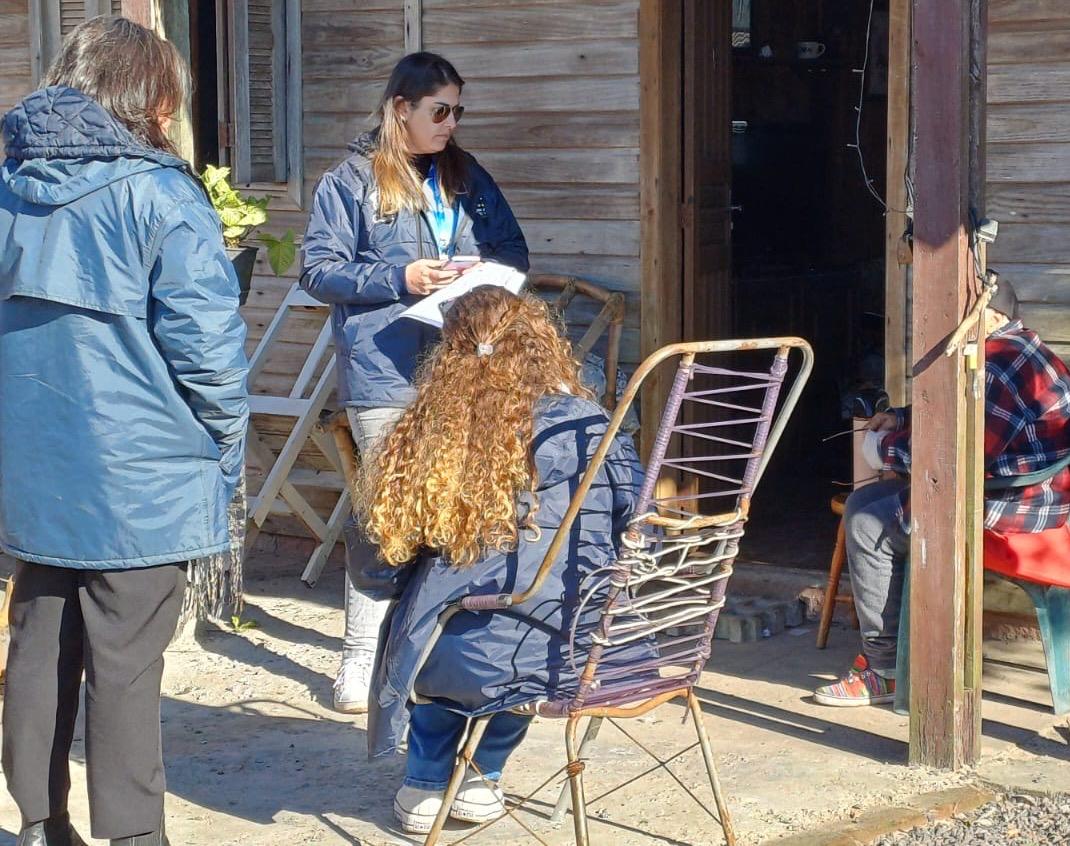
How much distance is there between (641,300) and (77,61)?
3187 millimetres

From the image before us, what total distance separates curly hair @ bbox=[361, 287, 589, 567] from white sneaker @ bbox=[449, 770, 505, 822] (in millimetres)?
674

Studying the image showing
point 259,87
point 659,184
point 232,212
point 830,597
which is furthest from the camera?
point 259,87

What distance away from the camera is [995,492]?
4.82 metres

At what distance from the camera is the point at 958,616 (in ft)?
14.1

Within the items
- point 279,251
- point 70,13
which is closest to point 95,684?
point 279,251

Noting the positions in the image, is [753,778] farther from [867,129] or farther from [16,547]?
[867,129]

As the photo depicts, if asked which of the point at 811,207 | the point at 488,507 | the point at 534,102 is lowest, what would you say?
the point at 488,507

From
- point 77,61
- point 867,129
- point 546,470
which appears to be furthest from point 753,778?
point 867,129

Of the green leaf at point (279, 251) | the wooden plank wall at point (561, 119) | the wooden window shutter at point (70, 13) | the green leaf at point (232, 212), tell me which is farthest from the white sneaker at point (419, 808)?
the wooden window shutter at point (70, 13)

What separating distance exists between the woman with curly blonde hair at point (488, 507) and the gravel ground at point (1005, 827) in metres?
1.06

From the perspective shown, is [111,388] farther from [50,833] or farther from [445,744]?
[445,744]

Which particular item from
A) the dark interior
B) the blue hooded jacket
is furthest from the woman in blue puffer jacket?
the dark interior

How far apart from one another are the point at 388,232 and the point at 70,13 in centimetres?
370

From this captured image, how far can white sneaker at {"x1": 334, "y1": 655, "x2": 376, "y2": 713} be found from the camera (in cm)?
504
